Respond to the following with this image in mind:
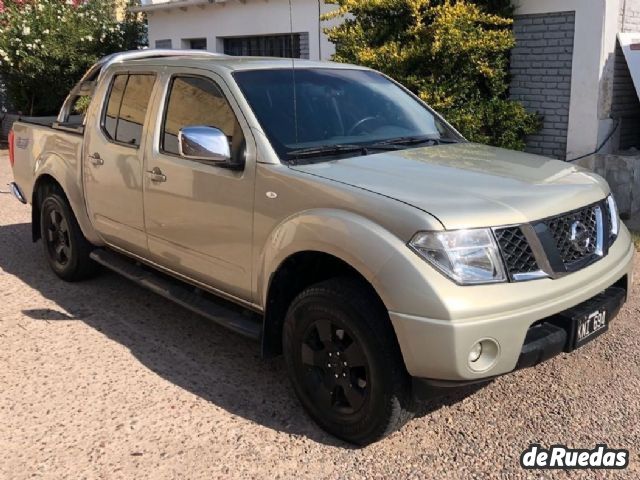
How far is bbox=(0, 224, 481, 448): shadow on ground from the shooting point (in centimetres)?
364

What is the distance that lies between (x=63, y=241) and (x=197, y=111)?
2.30 metres

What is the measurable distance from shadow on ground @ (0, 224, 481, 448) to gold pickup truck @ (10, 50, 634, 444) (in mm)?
317

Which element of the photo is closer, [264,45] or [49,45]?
[264,45]

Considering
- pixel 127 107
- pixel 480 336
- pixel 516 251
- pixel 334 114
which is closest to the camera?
pixel 480 336

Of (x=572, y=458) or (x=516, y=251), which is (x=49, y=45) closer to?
(x=516, y=251)

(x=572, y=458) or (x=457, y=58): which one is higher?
(x=457, y=58)

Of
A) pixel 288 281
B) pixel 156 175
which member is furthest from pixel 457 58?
pixel 288 281

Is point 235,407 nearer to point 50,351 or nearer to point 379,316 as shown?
point 379,316

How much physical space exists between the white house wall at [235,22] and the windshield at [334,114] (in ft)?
22.9

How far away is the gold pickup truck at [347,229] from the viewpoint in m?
2.84

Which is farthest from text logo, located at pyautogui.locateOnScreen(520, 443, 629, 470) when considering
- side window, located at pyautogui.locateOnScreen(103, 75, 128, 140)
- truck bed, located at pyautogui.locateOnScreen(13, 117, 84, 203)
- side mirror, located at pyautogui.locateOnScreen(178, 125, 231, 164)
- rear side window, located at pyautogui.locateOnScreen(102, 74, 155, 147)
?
truck bed, located at pyautogui.locateOnScreen(13, 117, 84, 203)

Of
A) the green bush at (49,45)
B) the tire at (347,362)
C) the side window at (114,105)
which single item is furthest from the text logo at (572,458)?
the green bush at (49,45)

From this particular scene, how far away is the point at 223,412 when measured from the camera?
360 cm

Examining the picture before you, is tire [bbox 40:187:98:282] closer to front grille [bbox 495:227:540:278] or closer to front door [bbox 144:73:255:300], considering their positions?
front door [bbox 144:73:255:300]
